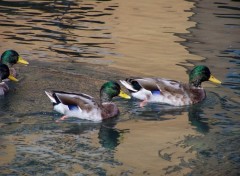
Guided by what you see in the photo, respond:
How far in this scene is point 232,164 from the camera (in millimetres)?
10117

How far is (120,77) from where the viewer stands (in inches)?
574

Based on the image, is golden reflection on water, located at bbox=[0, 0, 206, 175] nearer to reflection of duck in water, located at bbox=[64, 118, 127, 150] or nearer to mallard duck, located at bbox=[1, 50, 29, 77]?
reflection of duck in water, located at bbox=[64, 118, 127, 150]

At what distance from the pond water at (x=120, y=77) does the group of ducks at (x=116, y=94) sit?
0.15 m

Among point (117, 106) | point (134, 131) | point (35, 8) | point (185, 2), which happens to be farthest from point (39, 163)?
point (185, 2)

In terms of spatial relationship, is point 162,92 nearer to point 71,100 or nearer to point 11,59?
point 71,100

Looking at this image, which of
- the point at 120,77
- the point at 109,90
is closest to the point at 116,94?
the point at 109,90

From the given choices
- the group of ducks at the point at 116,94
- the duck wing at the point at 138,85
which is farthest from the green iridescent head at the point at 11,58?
the duck wing at the point at 138,85

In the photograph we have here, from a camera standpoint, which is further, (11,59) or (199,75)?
(11,59)

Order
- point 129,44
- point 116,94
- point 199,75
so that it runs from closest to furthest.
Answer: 1. point 116,94
2. point 199,75
3. point 129,44

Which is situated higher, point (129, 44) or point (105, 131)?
point (105, 131)

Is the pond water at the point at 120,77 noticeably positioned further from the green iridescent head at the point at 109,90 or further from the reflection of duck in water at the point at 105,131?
the green iridescent head at the point at 109,90

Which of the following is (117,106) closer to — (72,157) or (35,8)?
(72,157)

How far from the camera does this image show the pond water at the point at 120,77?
1009cm

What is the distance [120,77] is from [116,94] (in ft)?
7.38
